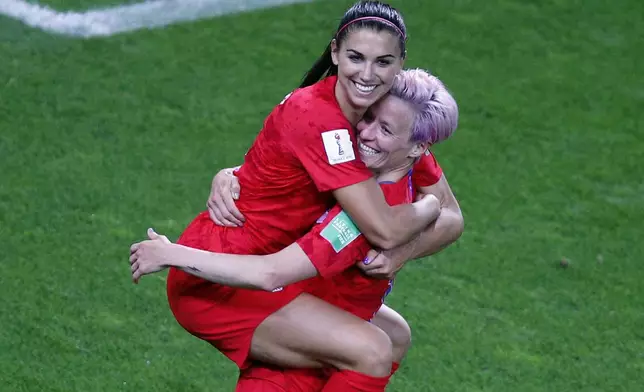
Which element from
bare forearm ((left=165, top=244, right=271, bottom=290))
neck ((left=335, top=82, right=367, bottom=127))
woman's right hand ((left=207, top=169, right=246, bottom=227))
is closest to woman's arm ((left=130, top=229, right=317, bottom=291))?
bare forearm ((left=165, top=244, right=271, bottom=290))

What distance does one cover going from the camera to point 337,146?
345 centimetres

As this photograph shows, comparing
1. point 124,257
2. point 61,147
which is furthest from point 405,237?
point 61,147

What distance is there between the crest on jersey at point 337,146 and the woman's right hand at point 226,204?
40cm

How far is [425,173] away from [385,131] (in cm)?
45

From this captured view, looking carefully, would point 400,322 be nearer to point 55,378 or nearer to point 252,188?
point 252,188

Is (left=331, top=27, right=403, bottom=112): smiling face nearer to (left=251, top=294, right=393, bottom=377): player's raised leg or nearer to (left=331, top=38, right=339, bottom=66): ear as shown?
(left=331, top=38, right=339, bottom=66): ear

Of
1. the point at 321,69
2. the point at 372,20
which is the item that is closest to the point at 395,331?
the point at 321,69

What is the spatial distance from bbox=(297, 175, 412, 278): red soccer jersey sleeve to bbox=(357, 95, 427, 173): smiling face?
7.5 inches

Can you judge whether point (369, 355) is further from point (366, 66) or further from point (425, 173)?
point (366, 66)

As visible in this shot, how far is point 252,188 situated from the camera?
3.67m

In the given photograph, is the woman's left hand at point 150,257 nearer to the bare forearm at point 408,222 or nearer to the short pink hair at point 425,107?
the bare forearm at point 408,222

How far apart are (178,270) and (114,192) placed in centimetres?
247

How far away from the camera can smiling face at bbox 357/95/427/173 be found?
3549 millimetres

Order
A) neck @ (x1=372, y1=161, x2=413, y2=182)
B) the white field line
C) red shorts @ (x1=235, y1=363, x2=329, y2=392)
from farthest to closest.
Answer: the white field line
red shorts @ (x1=235, y1=363, x2=329, y2=392)
neck @ (x1=372, y1=161, x2=413, y2=182)
